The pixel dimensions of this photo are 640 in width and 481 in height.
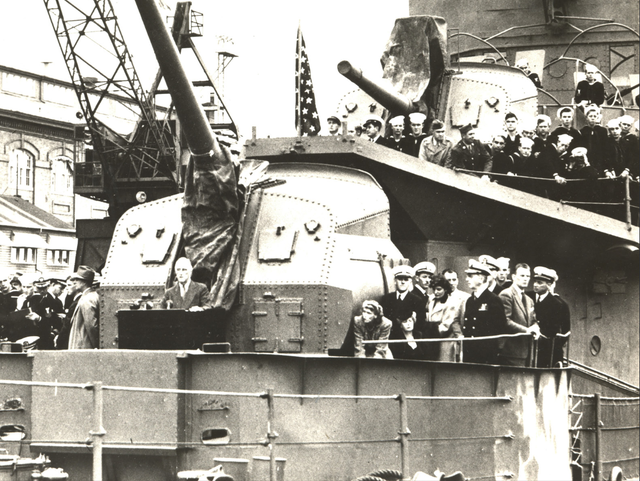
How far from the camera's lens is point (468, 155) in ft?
41.5

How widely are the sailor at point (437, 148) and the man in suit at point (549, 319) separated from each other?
1997 mm

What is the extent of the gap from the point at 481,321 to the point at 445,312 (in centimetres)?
54

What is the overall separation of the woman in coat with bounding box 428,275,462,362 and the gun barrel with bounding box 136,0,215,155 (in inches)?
102

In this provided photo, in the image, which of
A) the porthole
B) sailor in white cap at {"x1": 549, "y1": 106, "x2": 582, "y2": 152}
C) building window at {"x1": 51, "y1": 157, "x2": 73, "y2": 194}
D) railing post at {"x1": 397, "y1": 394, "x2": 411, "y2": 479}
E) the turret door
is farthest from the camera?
building window at {"x1": 51, "y1": 157, "x2": 73, "y2": 194}

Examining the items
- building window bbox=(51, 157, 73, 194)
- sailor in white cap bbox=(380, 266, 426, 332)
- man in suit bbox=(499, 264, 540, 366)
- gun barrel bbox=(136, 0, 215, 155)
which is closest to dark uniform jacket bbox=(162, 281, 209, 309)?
gun barrel bbox=(136, 0, 215, 155)

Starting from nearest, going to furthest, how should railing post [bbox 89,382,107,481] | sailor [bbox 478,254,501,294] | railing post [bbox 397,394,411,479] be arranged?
railing post [bbox 89,382,107,481], railing post [bbox 397,394,411,479], sailor [bbox 478,254,501,294]

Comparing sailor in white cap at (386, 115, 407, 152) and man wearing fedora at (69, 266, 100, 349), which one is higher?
sailor in white cap at (386, 115, 407, 152)

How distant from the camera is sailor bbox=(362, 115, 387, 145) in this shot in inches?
513

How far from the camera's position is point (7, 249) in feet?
123

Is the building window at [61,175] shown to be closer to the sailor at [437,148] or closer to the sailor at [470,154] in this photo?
the sailor at [437,148]

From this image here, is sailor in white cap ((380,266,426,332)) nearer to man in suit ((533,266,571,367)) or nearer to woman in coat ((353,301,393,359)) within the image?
woman in coat ((353,301,393,359))

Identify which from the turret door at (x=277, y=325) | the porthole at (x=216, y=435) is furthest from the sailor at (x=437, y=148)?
the porthole at (x=216, y=435)

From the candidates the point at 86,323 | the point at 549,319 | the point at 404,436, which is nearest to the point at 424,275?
the point at 549,319

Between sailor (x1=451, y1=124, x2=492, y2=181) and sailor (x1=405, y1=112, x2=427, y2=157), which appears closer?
sailor (x1=451, y1=124, x2=492, y2=181)
